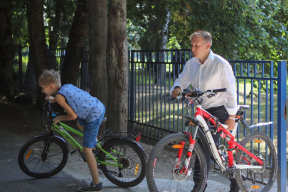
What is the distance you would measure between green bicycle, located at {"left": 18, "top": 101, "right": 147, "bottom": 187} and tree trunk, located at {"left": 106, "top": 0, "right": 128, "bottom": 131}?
1.98 metres

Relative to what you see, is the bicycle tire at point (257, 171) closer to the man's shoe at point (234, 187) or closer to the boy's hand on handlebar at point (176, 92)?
the man's shoe at point (234, 187)

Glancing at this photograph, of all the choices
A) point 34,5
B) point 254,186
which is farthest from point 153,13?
point 254,186

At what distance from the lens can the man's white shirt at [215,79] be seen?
Result: 416 cm

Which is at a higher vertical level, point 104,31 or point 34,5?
point 34,5

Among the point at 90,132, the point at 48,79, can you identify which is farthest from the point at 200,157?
the point at 48,79

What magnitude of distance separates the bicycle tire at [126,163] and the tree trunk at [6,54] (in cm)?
1002

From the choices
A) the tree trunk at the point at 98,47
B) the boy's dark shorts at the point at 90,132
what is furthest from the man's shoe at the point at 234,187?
the tree trunk at the point at 98,47

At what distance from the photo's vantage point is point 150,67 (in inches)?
304

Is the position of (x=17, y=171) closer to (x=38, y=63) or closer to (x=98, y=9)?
(x=98, y=9)

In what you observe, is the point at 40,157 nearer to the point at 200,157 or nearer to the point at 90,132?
the point at 90,132

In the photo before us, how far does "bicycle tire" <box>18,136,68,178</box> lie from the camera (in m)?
5.02

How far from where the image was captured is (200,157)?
13.4 ft

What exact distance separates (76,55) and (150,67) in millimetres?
3515

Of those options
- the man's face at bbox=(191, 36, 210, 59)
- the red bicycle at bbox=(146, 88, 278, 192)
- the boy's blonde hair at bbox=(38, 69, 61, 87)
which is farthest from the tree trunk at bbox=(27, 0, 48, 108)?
the man's face at bbox=(191, 36, 210, 59)
